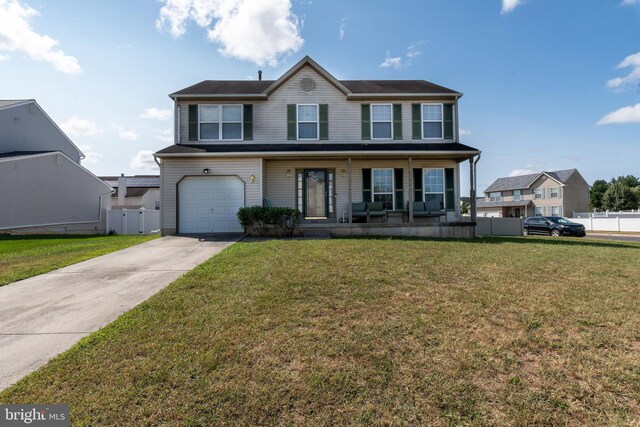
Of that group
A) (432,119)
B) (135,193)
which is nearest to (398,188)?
(432,119)

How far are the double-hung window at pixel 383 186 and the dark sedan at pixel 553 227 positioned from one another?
11757 millimetres

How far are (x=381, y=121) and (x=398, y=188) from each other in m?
3.20

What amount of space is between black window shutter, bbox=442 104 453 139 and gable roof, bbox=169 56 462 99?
602 millimetres

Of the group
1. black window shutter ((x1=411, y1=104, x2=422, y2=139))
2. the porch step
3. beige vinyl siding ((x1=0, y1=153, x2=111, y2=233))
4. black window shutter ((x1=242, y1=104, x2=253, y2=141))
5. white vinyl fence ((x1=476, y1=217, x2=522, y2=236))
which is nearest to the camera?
the porch step

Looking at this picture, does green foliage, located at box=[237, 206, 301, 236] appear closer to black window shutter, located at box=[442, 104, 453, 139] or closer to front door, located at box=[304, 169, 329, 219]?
front door, located at box=[304, 169, 329, 219]

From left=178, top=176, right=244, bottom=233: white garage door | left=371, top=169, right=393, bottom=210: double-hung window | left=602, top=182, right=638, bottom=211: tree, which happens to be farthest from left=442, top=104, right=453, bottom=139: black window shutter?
left=602, top=182, right=638, bottom=211: tree

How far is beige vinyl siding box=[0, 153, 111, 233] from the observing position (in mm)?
15820

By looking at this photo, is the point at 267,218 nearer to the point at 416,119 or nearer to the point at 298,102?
the point at 298,102

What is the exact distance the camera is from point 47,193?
17.7 meters

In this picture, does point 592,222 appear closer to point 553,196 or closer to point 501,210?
point 553,196

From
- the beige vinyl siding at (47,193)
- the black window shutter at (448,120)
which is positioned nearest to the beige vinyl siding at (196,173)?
the black window shutter at (448,120)

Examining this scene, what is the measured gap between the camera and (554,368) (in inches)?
115

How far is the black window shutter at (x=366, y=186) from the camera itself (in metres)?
13.7

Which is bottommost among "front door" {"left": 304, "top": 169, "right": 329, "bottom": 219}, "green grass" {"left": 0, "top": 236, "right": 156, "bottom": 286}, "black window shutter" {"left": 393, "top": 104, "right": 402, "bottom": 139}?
"green grass" {"left": 0, "top": 236, "right": 156, "bottom": 286}
